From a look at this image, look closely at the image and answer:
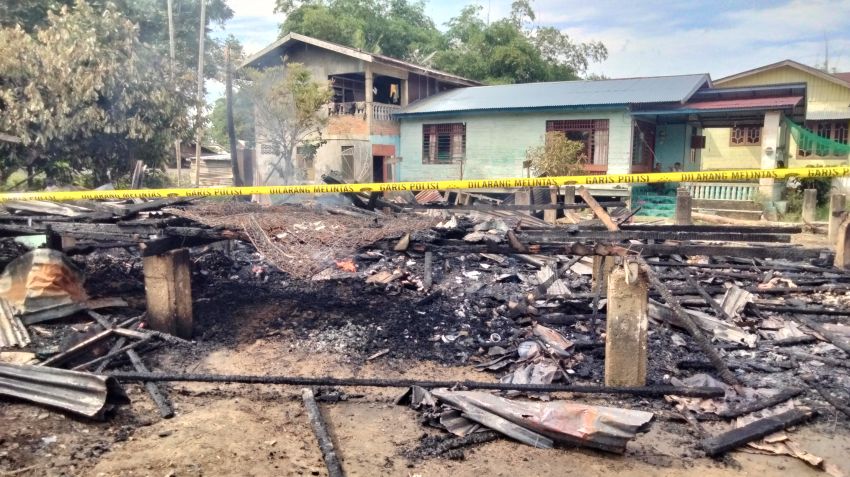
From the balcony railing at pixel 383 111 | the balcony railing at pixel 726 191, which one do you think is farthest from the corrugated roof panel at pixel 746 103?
the balcony railing at pixel 383 111

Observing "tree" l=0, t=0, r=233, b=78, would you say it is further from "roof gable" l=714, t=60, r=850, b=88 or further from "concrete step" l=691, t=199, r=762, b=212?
"roof gable" l=714, t=60, r=850, b=88

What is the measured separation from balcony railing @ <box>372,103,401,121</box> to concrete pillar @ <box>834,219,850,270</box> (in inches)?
756

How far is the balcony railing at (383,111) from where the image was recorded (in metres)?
25.4

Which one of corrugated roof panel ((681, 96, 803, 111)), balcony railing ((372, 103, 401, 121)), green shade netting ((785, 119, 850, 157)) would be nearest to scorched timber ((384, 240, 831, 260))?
corrugated roof panel ((681, 96, 803, 111))

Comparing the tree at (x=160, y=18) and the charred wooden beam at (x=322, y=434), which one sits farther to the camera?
the tree at (x=160, y=18)

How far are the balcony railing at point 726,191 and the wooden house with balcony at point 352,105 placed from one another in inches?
450

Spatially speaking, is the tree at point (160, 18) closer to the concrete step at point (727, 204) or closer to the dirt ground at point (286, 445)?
the dirt ground at point (286, 445)

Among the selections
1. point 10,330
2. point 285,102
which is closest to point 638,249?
point 10,330

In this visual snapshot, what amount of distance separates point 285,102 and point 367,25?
15.8m

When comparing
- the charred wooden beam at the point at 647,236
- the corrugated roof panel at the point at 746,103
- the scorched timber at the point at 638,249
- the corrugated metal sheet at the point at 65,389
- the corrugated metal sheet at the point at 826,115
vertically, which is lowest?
the corrugated metal sheet at the point at 65,389

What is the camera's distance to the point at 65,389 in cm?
503

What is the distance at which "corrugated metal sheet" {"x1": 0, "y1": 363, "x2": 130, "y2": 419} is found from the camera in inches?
195

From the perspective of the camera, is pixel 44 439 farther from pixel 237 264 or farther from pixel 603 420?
pixel 237 264

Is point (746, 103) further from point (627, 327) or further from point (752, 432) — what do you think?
point (752, 432)
